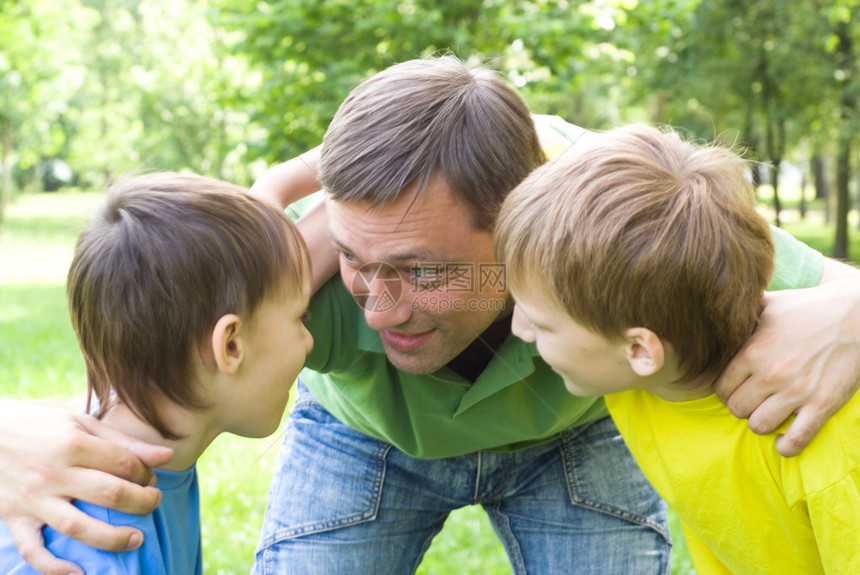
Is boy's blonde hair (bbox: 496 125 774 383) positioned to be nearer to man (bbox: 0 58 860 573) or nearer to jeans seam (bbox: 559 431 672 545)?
man (bbox: 0 58 860 573)

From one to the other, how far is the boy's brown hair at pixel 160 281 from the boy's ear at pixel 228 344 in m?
0.03

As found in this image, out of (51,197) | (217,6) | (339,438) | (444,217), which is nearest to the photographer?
(444,217)

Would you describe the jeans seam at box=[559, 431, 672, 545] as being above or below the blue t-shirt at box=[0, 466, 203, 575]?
below

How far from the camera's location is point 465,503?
8.58 feet

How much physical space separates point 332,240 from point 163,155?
38.7 feet

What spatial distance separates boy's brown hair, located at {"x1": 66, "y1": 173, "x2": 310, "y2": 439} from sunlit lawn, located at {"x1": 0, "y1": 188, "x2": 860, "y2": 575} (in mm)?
178

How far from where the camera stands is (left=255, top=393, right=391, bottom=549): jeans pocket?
2525 mm

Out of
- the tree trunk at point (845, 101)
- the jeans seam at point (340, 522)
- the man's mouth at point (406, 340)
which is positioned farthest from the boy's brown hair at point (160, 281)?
the tree trunk at point (845, 101)

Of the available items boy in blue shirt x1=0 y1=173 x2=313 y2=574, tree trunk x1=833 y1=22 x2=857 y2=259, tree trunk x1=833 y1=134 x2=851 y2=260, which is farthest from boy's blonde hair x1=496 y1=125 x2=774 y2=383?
tree trunk x1=833 y1=134 x2=851 y2=260

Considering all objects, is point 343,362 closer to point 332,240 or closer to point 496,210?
point 332,240

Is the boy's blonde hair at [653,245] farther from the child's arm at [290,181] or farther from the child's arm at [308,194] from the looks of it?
the child's arm at [290,181]

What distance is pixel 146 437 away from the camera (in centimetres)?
188

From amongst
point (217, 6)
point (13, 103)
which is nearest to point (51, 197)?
point (13, 103)

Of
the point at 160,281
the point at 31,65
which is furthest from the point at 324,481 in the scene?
the point at 31,65
